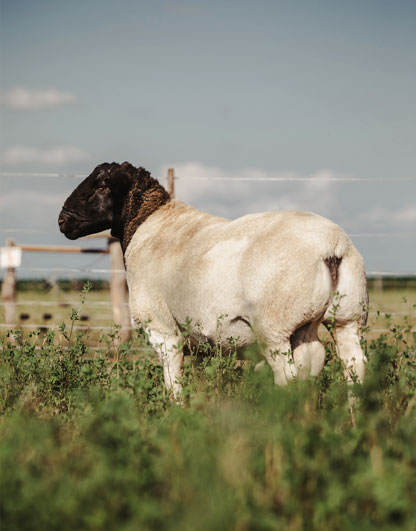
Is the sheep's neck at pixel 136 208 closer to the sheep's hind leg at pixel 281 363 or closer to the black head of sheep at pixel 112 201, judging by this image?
the black head of sheep at pixel 112 201

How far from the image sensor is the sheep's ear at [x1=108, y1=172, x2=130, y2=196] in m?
5.74

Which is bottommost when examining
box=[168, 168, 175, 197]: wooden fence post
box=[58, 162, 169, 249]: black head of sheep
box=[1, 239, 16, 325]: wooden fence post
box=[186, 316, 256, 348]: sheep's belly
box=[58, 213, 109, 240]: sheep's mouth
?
box=[1, 239, 16, 325]: wooden fence post

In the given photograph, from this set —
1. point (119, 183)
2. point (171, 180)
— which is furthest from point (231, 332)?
point (171, 180)

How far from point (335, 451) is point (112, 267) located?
7.46m

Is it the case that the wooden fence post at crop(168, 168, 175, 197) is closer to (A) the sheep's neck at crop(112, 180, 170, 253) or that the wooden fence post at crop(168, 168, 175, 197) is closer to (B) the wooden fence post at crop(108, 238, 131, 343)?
(B) the wooden fence post at crop(108, 238, 131, 343)

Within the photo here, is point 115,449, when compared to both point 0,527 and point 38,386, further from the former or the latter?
point 38,386

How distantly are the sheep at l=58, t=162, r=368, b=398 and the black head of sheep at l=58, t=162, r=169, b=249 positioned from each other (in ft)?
1.91

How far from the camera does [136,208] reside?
5906 millimetres

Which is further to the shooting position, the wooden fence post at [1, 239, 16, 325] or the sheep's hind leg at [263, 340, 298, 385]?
the wooden fence post at [1, 239, 16, 325]

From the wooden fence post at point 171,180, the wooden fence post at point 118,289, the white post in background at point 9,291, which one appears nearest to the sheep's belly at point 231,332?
the wooden fence post at point 171,180

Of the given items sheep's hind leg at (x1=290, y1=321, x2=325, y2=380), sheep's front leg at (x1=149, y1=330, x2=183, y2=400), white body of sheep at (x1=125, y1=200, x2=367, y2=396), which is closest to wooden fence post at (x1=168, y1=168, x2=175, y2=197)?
white body of sheep at (x1=125, y1=200, x2=367, y2=396)

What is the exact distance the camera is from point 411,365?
450 centimetres

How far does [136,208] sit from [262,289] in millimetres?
2194

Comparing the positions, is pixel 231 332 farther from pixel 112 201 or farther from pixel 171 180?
pixel 171 180
